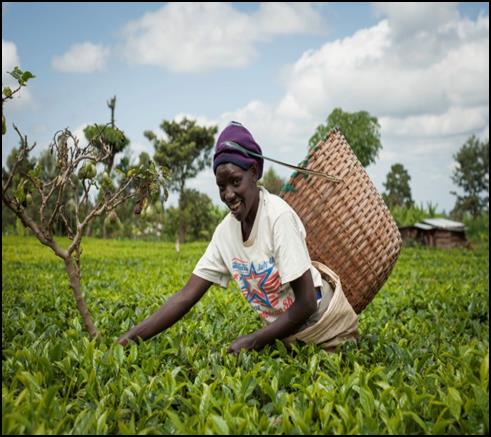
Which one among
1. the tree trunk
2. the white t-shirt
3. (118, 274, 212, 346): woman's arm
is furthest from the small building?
the tree trunk

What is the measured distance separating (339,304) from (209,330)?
0.90 meters

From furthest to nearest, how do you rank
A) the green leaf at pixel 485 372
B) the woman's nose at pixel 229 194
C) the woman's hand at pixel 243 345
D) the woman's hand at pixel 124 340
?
the woman's hand at pixel 124 340
the woman's hand at pixel 243 345
the woman's nose at pixel 229 194
the green leaf at pixel 485 372

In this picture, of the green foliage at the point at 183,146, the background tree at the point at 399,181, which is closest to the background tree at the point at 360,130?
the green foliage at the point at 183,146

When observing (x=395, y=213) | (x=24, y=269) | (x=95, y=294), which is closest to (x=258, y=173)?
(x=95, y=294)

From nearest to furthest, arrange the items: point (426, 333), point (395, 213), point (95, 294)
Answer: point (426, 333) → point (95, 294) → point (395, 213)

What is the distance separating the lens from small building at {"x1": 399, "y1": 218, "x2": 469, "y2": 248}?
17094mm

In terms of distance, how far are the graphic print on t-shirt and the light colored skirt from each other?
Result: 17cm

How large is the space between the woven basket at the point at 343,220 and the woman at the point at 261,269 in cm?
22

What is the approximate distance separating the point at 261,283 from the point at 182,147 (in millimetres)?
19493

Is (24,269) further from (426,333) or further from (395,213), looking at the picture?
(395,213)

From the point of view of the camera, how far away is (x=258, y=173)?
2.68 meters

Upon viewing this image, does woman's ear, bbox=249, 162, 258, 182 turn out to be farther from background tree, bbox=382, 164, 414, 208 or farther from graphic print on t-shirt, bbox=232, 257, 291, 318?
background tree, bbox=382, 164, 414, 208

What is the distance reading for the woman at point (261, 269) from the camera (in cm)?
253

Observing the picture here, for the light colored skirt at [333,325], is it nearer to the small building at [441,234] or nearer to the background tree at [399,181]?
the small building at [441,234]
